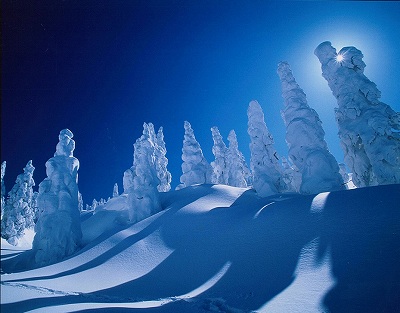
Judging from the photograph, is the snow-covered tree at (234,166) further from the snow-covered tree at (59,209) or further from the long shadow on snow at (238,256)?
the snow-covered tree at (59,209)

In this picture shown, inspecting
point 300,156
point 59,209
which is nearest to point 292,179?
point 300,156

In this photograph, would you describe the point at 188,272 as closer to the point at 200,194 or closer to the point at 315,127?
the point at 200,194

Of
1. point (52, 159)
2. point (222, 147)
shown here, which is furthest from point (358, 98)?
point (52, 159)

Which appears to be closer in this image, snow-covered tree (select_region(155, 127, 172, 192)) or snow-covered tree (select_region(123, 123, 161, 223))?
snow-covered tree (select_region(123, 123, 161, 223))

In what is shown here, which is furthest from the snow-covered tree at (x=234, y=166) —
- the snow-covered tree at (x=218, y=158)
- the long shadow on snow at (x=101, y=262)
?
the long shadow on snow at (x=101, y=262)

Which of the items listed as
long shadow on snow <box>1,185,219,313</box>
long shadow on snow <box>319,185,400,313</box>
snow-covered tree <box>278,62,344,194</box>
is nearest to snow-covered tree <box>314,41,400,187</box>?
snow-covered tree <box>278,62,344,194</box>

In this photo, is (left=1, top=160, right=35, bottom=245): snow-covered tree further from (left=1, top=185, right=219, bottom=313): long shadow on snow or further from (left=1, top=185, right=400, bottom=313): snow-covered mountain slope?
(left=1, top=185, right=219, bottom=313): long shadow on snow

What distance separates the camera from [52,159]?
25.1 metres

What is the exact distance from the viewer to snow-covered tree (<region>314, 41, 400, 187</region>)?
17.9 metres

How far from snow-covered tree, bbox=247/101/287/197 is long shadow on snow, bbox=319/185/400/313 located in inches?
547

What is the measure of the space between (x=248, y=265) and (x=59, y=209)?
70.3 ft

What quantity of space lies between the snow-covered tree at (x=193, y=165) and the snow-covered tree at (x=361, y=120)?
731 inches

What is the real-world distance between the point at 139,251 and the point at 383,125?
71.3 feet

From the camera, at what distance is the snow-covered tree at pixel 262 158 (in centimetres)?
2678
